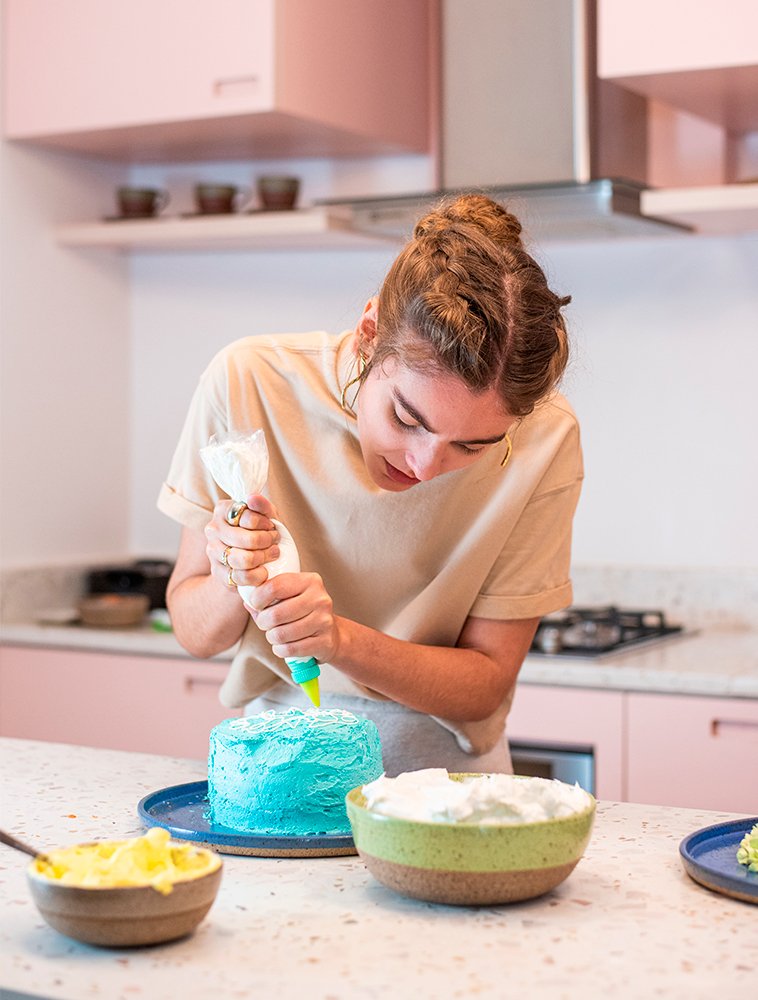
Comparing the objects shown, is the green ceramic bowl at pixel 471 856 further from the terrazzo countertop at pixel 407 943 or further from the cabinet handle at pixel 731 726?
the cabinet handle at pixel 731 726

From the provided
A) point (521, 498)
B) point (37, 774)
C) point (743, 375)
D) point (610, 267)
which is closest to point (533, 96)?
point (610, 267)

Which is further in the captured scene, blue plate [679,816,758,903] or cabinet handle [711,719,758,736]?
cabinet handle [711,719,758,736]

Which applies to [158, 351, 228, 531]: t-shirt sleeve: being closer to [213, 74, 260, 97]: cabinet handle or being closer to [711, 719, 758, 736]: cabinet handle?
[711, 719, 758, 736]: cabinet handle

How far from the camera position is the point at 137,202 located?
3250 millimetres

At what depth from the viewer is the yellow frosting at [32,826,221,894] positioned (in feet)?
3.31

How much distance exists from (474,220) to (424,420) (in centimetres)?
22

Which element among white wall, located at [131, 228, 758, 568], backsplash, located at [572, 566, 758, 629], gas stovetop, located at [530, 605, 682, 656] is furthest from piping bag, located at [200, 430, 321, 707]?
backsplash, located at [572, 566, 758, 629]

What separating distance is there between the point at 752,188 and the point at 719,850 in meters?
1.52

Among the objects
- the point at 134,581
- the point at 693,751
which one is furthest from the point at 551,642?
the point at 134,581

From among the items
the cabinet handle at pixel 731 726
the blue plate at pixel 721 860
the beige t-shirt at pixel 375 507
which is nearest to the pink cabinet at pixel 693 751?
the cabinet handle at pixel 731 726

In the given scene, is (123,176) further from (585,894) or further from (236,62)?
(585,894)

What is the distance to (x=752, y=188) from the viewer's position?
2.44 meters

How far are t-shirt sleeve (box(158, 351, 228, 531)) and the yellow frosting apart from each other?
586 millimetres

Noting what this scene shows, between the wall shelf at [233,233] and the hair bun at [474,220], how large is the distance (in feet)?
4.55
